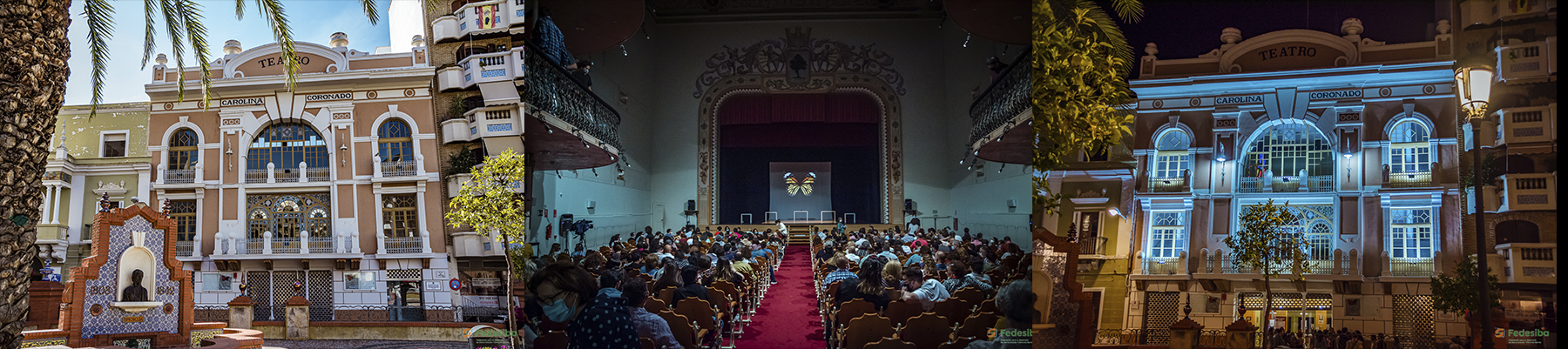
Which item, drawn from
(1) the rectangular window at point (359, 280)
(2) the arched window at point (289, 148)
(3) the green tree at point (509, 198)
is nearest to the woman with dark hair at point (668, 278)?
(3) the green tree at point (509, 198)

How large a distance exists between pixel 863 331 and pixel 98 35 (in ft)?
32.8

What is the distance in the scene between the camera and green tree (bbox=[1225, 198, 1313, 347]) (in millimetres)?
5711

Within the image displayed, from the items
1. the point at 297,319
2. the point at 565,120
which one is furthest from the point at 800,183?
the point at 297,319

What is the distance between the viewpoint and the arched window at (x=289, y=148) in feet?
31.6

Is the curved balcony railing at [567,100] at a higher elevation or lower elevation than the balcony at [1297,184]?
higher

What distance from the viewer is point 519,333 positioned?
2436 mm

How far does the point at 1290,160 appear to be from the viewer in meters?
5.81

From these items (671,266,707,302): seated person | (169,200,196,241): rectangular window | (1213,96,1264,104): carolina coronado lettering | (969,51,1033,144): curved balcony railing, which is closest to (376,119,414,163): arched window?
(169,200,196,241): rectangular window

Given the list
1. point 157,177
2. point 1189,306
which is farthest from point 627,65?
point 157,177

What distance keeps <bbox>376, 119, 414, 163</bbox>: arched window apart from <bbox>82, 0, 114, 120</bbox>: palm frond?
9.73ft

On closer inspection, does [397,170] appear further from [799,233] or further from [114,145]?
[799,233]

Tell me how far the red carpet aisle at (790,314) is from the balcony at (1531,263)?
21.0 feet

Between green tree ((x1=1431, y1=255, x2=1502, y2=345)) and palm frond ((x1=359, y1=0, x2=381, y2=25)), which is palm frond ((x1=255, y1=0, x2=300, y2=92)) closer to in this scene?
palm frond ((x1=359, y1=0, x2=381, y2=25))

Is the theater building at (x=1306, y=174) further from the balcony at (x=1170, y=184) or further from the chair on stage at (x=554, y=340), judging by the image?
the chair on stage at (x=554, y=340)
